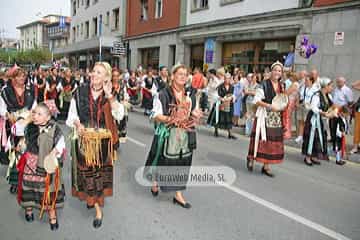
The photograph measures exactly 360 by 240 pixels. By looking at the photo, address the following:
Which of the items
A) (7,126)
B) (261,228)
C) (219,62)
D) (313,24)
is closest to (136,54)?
(219,62)

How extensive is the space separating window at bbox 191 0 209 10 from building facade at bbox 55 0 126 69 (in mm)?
7495

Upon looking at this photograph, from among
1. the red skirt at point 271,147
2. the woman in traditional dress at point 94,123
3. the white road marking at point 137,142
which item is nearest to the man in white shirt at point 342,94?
the red skirt at point 271,147

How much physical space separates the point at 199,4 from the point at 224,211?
15724 mm

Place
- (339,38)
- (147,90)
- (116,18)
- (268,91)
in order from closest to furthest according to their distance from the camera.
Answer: (268,91), (339,38), (147,90), (116,18)

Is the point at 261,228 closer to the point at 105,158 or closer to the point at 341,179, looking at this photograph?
the point at 105,158

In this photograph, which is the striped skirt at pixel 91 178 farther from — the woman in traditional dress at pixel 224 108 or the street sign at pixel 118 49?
the street sign at pixel 118 49

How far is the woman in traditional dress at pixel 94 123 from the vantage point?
11.7 ft

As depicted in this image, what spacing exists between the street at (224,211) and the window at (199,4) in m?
13.3

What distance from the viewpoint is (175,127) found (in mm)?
4113

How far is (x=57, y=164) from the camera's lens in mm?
3521

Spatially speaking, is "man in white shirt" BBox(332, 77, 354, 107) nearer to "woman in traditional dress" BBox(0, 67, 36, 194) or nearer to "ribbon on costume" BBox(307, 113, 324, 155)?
"ribbon on costume" BBox(307, 113, 324, 155)

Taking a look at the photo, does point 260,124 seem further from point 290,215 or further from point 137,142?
point 137,142

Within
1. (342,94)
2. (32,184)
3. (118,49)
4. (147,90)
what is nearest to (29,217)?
(32,184)

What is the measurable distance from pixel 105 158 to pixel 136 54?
2179 cm
